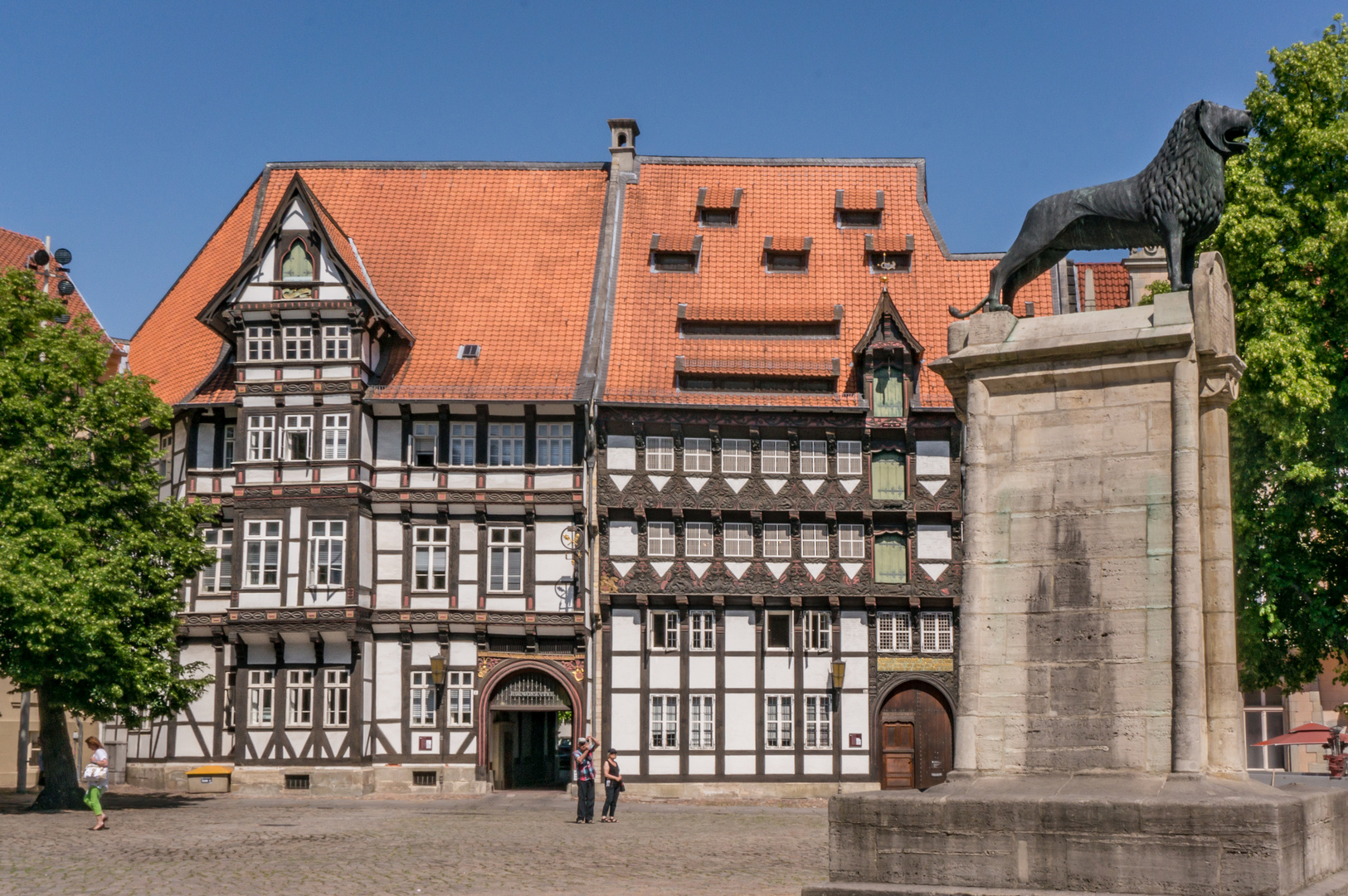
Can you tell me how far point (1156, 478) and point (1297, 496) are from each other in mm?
17350

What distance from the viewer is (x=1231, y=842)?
1147cm

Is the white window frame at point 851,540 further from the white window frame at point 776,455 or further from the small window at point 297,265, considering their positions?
the small window at point 297,265

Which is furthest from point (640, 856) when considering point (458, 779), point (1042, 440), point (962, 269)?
point (962, 269)

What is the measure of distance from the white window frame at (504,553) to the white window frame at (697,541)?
419cm

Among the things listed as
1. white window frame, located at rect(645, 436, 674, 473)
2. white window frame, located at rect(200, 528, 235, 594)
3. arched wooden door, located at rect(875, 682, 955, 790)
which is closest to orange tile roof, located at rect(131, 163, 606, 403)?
white window frame, located at rect(645, 436, 674, 473)

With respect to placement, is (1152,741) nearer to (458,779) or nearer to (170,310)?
(458,779)

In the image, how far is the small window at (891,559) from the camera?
4041 centimetres

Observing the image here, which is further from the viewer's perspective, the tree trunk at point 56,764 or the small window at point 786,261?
the small window at point 786,261

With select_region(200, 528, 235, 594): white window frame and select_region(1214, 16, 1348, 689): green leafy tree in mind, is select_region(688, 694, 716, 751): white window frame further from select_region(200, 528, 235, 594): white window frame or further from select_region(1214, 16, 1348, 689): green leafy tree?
select_region(1214, 16, 1348, 689): green leafy tree

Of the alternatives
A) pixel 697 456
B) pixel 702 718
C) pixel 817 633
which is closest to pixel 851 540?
pixel 817 633

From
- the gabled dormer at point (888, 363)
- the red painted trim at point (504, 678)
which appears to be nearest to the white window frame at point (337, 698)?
the red painted trim at point (504, 678)

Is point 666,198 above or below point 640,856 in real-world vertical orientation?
above

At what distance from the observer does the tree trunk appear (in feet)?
103

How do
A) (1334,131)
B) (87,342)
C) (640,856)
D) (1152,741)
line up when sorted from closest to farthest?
(1152,741) → (640,856) → (1334,131) → (87,342)
